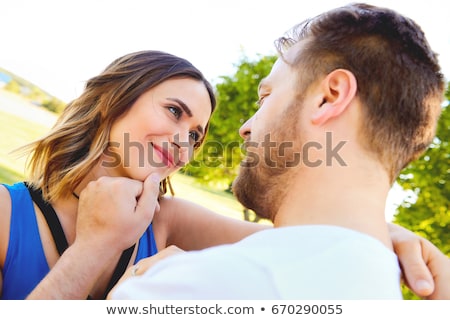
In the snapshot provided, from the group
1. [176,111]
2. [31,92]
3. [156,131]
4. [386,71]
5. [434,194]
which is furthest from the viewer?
[31,92]

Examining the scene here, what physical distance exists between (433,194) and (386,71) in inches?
180

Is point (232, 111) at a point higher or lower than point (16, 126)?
higher

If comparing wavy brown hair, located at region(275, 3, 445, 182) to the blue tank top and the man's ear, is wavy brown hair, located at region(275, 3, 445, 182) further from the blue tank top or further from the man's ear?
the blue tank top

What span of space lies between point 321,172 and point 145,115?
1215mm

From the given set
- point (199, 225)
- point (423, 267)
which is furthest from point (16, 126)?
point (423, 267)

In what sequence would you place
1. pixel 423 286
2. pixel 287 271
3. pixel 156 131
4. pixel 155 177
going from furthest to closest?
pixel 156 131 → pixel 155 177 → pixel 423 286 → pixel 287 271

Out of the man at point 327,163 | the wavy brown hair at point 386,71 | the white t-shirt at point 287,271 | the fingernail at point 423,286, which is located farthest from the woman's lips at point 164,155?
the fingernail at point 423,286

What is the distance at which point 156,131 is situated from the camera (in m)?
2.32

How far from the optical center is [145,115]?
2361 mm

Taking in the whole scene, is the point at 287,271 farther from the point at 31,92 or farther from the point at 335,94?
the point at 31,92

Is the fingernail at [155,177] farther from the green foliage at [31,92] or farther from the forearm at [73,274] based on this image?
the green foliage at [31,92]
